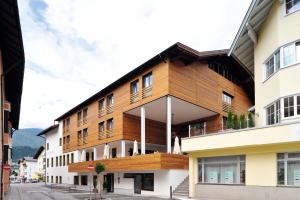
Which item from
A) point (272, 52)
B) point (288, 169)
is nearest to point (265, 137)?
point (288, 169)

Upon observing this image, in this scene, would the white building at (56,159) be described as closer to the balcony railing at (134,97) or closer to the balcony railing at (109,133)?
the balcony railing at (109,133)

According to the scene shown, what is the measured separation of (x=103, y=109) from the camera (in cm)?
3981

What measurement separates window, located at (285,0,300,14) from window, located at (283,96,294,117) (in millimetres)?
4649

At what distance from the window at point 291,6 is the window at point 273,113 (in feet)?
16.0

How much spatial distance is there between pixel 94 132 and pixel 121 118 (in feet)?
27.7

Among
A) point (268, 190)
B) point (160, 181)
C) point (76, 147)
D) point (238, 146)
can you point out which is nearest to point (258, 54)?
point (238, 146)

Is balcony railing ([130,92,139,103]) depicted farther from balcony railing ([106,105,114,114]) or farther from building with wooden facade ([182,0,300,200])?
building with wooden facade ([182,0,300,200])

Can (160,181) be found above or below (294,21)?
below

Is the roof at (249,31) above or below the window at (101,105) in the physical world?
above

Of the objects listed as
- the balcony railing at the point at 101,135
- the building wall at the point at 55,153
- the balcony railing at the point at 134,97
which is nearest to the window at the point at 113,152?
the balcony railing at the point at 101,135

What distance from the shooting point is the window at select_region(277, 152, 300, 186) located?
17.3 meters

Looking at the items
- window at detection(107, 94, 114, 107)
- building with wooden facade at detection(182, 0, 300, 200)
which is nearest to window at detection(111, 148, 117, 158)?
window at detection(107, 94, 114, 107)

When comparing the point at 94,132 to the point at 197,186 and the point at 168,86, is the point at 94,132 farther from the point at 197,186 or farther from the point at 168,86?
the point at 197,186

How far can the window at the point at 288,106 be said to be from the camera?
18.1 meters
